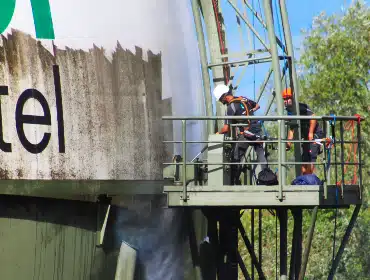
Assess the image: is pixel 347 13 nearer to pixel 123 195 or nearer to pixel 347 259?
pixel 347 259

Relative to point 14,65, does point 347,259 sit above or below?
below

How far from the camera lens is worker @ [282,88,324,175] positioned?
18.8 meters

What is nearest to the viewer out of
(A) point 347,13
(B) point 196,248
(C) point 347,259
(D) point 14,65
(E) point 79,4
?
(D) point 14,65

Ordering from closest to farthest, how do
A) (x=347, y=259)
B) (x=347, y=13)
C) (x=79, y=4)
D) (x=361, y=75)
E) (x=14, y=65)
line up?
1. (x=14, y=65)
2. (x=79, y=4)
3. (x=347, y=259)
4. (x=361, y=75)
5. (x=347, y=13)

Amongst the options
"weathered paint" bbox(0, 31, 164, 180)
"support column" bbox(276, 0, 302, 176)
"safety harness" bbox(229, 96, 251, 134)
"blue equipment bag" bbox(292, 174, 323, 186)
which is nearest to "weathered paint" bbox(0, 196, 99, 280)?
"weathered paint" bbox(0, 31, 164, 180)

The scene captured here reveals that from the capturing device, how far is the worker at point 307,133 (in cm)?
1878

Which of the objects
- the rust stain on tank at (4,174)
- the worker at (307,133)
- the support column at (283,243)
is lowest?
the support column at (283,243)

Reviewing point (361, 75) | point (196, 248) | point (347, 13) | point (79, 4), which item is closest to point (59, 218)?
point (79, 4)

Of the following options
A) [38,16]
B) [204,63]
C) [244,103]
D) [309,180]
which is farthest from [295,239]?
[38,16]

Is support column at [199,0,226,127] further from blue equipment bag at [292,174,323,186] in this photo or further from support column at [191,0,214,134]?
blue equipment bag at [292,174,323,186]

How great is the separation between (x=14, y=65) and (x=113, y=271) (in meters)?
4.20

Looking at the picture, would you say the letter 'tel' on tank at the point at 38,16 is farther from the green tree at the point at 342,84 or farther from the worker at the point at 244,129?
the green tree at the point at 342,84

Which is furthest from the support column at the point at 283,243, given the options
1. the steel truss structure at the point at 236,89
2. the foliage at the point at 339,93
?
the foliage at the point at 339,93

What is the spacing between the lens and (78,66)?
637 inches
